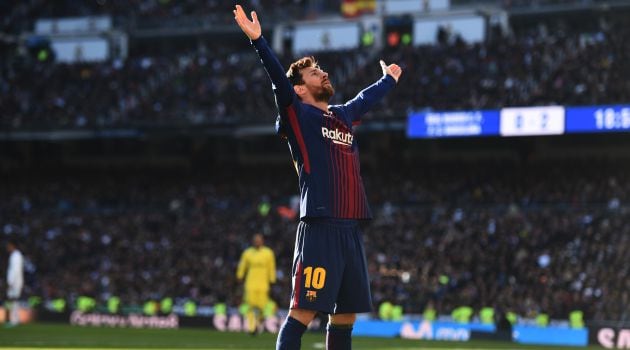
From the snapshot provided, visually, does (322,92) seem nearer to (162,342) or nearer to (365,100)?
(365,100)

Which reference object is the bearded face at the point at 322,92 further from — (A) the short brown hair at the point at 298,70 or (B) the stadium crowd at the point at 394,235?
(B) the stadium crowd at the point at 394,235

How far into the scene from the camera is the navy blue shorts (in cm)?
840

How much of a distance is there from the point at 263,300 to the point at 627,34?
66.1 feet

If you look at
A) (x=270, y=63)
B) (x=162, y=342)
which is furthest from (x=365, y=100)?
(x=162, y=342)

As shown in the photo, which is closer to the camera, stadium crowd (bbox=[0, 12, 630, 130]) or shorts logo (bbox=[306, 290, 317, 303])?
shorts logo (bbox=[306, 290, 317, 303])

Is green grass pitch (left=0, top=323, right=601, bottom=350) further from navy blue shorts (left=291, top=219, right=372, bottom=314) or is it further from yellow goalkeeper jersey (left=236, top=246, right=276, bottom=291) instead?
navy blue shorts (left=291, top=219, right=372, bottom=314)

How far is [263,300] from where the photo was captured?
25000 millimetres

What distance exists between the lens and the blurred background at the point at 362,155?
34.8 meters

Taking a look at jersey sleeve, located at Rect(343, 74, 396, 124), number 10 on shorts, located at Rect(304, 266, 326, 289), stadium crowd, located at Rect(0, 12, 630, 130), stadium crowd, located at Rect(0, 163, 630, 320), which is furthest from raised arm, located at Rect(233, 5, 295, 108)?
stadium crowd, located at Rect(0, 12, 630, 130)

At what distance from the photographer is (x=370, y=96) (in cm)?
955

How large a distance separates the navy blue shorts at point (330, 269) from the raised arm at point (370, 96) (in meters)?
1.02

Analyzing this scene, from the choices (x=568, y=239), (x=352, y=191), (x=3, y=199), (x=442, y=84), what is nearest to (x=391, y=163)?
(x=442, y=84)

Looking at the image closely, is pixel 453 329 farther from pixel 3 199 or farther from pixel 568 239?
pixel 3 199

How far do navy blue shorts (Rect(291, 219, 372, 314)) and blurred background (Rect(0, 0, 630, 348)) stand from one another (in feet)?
59.0
